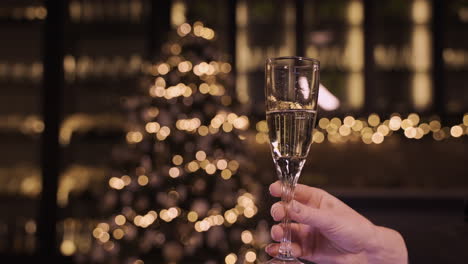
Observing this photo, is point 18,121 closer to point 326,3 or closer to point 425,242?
point 326,3

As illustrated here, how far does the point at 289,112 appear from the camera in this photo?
65 cm

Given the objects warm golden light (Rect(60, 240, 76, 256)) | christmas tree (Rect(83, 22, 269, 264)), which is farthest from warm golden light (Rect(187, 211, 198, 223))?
warm golden light (Rect(60, 240, 76, 256))

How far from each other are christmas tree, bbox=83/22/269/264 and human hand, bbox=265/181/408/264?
148cm

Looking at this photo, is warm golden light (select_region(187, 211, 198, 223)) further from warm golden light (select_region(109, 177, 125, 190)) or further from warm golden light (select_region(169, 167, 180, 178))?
warm golden light (select_region(109, 177, 125, 190))

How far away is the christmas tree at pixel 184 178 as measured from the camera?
228 cm

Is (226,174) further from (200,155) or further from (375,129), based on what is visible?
(375,129)

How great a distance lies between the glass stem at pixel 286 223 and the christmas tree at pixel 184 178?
164 cm

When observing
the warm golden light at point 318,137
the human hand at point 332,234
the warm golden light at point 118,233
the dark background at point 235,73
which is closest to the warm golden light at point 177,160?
the warm golden light at point 118,233

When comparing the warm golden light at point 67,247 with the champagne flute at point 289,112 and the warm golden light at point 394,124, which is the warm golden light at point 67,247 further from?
the champagne flute at point 289,112

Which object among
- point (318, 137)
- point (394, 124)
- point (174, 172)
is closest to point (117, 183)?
point (174, 172)

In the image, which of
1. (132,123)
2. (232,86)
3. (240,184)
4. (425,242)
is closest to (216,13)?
(232,86)

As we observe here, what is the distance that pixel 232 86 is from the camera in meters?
2.79

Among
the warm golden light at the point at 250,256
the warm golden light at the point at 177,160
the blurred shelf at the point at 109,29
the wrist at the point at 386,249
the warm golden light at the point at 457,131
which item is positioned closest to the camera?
the wrist at the point at 386,249

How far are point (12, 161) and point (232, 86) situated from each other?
1.56 metres
